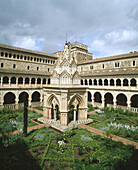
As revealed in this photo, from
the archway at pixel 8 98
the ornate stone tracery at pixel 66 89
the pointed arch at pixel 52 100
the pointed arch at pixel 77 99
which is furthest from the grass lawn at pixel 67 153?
the archway at pixel 8 98

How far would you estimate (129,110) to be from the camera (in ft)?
68.6

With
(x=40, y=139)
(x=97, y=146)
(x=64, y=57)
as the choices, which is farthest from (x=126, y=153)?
(x=64, y=57)

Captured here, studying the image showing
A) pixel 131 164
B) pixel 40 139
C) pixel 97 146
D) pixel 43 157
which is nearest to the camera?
pixel 131 164

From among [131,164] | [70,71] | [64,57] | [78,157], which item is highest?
[64,57]

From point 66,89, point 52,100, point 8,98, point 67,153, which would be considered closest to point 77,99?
point 66,89

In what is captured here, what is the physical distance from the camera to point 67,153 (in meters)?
8.32

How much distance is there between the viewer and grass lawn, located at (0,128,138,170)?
678cm

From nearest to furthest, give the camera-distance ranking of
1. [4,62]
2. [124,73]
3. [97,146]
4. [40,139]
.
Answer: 1. [97,146]
2. [40,139]
3. [124,73]
4. [4,62]

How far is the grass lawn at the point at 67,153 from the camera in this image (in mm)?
6781

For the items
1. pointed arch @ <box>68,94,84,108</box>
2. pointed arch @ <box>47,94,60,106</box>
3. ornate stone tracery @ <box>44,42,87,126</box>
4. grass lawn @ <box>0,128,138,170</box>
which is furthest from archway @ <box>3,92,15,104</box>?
pointed arch @ <box>68,94,84,108</box>

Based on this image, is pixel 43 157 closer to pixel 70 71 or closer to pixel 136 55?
pixel 70 71

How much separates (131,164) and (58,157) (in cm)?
453

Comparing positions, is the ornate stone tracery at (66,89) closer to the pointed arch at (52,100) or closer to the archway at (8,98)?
the pointed arch at (52,100)

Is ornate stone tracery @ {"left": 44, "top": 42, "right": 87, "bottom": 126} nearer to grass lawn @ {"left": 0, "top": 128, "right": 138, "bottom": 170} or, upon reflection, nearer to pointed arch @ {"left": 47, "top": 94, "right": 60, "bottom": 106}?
pointed arch @ {"left": 47, "top": 94, "right": 60, "bottom": 106}
